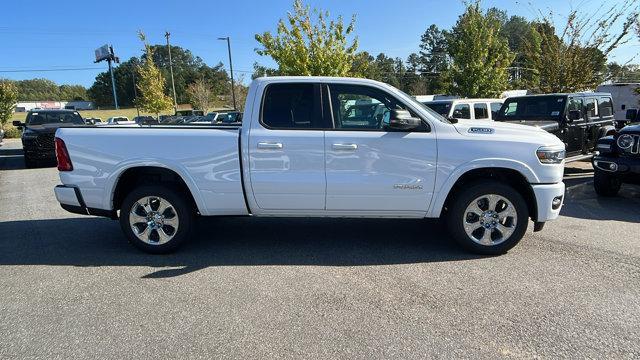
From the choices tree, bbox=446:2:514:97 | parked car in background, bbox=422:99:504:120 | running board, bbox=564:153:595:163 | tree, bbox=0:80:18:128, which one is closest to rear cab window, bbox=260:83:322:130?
running board, bbox=564:153:595:163

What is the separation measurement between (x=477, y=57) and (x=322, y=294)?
20472 mm

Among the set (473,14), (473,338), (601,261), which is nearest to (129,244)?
(473,338)

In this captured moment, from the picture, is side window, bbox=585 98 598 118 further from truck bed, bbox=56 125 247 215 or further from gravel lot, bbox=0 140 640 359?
truck bed, bbox=56 125 247 215

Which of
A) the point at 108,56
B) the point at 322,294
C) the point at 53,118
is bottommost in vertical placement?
the point at 322,294

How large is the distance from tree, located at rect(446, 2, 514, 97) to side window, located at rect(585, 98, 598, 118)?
12.1 m

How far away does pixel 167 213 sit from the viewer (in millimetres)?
5039

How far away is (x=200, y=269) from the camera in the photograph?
464 centimetres

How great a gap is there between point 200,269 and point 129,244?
54.9 inches

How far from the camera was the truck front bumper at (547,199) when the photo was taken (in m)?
4.72

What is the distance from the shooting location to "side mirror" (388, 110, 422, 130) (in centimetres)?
460

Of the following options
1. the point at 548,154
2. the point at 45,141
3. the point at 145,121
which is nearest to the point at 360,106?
the point at 548,154

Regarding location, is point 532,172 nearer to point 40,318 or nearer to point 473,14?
point 40,318

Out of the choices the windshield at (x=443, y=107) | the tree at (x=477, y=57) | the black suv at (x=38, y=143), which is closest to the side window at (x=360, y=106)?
the windshield at (x=443, y=107)

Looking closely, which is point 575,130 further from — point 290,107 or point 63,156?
point 63,156
